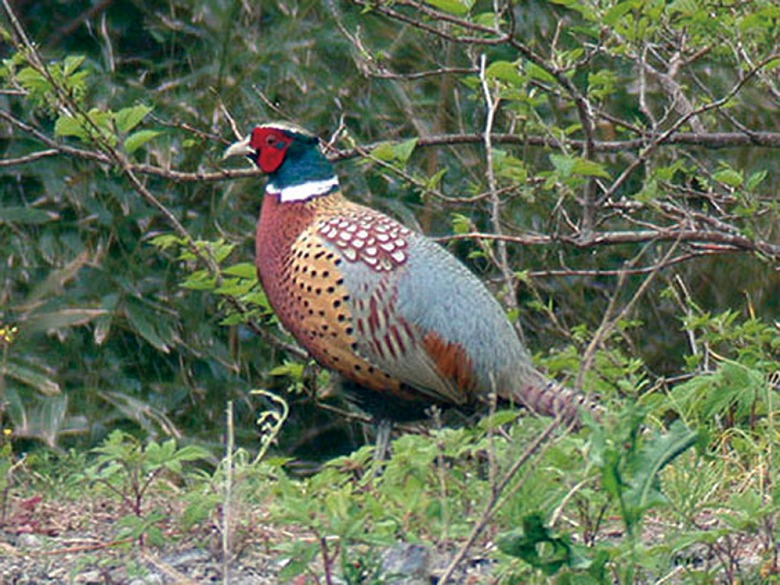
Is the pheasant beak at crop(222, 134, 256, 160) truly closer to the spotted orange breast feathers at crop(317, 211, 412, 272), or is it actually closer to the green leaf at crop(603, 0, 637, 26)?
the spotted orange breast feathers at crop(317, 211, 412, 272)

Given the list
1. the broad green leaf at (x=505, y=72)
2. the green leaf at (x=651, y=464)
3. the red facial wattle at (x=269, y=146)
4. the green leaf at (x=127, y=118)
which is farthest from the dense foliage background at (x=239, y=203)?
the green leaf at (x=651, y=464)

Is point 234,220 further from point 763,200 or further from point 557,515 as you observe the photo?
point 557,515

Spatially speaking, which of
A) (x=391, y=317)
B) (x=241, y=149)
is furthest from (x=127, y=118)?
(x=391, y=317)

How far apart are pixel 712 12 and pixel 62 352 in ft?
9.64

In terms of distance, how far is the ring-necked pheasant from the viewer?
4.85 metres

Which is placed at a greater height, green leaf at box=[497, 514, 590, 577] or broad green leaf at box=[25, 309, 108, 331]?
green leaf at box=[497, 514, 590, 577]

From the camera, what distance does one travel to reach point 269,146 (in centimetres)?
527

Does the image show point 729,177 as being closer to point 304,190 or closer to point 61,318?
point 304,190

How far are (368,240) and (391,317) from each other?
0.23m

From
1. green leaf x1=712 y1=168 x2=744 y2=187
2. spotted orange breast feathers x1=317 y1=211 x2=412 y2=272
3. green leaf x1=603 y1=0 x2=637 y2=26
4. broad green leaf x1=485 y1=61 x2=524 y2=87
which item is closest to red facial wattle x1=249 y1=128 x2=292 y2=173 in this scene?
spotted orange breast feathers x1=317 y1=211 x2=412 y2=272

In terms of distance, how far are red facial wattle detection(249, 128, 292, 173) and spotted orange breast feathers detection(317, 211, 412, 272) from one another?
13.2 inches

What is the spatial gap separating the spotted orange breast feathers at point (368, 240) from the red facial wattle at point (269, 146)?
0.34m

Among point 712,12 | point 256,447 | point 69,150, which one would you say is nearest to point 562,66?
point 712,12

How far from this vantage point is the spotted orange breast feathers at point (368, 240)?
16.0 feet
